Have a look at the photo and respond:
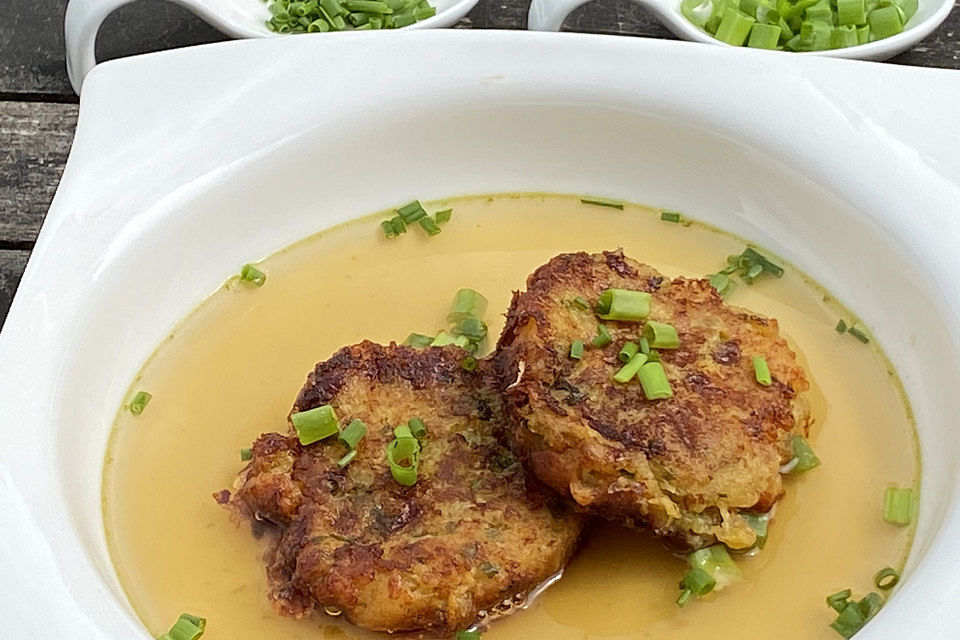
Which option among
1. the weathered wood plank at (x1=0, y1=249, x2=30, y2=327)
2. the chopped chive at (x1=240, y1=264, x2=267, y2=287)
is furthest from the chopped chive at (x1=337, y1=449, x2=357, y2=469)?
the weathered wood plank at (x1=0, y1=249, x2=30, y2=327)

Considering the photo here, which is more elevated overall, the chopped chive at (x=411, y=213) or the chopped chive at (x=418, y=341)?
the chopped chive at (x=411, y=213)

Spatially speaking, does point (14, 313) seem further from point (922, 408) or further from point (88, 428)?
point (922, 408)

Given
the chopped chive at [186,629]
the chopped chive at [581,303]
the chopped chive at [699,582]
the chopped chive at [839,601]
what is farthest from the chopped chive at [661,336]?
the chopped chive at [186,629]

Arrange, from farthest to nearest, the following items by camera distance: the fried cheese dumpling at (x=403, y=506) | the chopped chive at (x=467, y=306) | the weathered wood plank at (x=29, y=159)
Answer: the weathered wood plank at (x=29, y=159) < the chopped chive at (x=467, y=306) < the fried cheese dumpling at (x=403, y=506)

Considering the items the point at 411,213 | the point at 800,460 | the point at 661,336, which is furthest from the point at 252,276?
the point at 800,460

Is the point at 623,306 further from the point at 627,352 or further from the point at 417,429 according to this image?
the point at 417,429

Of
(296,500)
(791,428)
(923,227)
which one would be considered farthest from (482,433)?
(923,227)

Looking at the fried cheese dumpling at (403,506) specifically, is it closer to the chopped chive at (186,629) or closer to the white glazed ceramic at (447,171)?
the chopped chive at (186,629)
